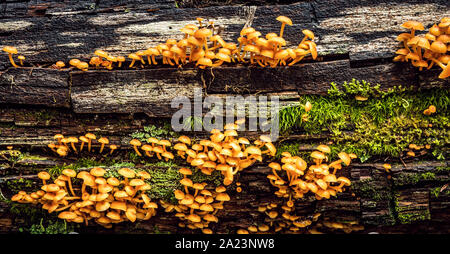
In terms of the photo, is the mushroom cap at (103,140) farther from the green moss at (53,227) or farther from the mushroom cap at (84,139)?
the green moss at (53,227)

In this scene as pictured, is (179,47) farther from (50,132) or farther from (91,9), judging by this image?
(50,132)

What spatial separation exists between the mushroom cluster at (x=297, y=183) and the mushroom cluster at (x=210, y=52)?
4.13 feet

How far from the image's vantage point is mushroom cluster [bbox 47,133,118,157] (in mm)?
3887

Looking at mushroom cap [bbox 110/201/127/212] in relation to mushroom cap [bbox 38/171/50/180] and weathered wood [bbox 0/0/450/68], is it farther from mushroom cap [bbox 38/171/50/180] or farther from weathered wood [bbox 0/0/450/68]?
weathered wood [bbox 0/0/450/68]

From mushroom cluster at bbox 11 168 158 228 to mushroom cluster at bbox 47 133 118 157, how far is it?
361mm

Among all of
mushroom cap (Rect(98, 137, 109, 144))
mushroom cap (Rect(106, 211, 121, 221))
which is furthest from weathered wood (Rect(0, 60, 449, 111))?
mushroom cap (Rect(106, 211, 121, 221))

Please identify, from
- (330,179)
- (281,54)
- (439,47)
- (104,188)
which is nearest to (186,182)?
(104,188)

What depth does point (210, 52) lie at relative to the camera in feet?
11.8

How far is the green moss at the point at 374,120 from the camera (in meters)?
3.81

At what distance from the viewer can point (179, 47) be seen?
3.64m

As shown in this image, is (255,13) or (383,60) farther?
(255,13)

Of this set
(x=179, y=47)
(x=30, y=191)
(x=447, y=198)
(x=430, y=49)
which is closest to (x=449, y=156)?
(x=447, y=198)

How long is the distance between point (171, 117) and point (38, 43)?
240 cm
